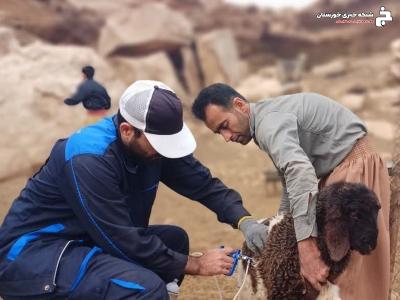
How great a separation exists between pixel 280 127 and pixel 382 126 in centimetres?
1099

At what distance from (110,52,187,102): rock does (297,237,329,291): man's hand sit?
12.4m

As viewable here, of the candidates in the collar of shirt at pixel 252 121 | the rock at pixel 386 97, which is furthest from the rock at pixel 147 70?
the collar of shirt at pixel 252 121

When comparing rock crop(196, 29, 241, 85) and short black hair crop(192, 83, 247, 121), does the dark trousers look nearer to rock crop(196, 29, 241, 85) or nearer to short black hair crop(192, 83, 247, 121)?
short black hair crop(192, 83, 247, 121)

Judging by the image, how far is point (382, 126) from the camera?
13.8m

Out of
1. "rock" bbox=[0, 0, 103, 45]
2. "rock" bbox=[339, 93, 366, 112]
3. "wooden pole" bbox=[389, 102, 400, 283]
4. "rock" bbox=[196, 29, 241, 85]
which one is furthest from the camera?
"rock" bbox=[196, 29, 241, 85]

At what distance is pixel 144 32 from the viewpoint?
690 inches

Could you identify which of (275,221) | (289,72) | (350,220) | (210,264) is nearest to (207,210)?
(275,221)

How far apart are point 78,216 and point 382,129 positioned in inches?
455

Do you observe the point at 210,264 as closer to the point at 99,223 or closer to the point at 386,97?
the point at 99,223

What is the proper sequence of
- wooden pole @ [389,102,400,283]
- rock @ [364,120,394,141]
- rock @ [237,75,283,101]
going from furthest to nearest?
rock @ [237,75,283,101] → rock @ [364,120,394,141] → wooden pole @ [389,102,400,283]

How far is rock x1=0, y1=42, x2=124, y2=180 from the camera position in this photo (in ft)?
32.4

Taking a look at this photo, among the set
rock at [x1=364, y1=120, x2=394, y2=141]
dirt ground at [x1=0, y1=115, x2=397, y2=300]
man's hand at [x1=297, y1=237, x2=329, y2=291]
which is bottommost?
rock at [x1=364, y1=120, x2=394, y2=141]

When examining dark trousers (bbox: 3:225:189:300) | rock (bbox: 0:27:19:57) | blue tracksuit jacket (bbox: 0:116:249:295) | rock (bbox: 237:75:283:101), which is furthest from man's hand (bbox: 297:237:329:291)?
rock (bbox: 237:75:283:101)

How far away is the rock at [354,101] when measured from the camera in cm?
1598
